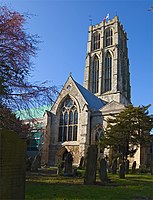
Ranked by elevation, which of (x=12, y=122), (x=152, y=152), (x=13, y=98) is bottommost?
(x=152, y=152)

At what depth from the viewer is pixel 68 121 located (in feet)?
108

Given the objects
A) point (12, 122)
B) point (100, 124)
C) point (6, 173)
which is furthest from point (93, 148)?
point (100, 124)

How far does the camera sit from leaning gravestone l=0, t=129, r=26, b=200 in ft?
10.3

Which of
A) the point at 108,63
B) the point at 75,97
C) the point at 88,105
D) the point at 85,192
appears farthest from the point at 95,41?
the point at 85,192

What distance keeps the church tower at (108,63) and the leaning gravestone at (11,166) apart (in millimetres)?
35907

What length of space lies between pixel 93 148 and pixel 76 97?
22.4 meters

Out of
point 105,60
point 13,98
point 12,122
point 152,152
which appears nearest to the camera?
point 13,98

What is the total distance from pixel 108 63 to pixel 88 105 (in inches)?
645

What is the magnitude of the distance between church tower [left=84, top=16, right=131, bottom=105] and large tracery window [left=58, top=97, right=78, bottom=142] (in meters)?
9.58

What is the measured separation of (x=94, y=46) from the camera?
48.5 m

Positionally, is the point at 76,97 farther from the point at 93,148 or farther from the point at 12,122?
the point at 12,122

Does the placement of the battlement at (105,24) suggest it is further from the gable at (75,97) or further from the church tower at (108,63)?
the gable at (75,97)

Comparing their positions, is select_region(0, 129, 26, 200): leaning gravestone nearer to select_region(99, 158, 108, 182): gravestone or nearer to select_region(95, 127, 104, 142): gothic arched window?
select_region(99, 158, 108, 182): gravestone

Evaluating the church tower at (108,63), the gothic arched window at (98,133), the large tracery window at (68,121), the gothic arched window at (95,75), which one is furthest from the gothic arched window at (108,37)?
the gothic arched window at (98,133)
